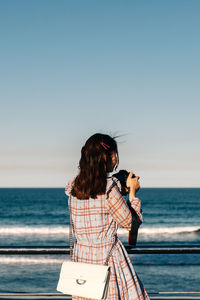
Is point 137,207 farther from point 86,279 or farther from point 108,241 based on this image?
point 86,279

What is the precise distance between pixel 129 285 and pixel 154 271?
32.3ft

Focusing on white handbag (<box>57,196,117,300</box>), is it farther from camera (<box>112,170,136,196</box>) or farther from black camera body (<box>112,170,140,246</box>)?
camera (<box>112,170,136,196</box>)

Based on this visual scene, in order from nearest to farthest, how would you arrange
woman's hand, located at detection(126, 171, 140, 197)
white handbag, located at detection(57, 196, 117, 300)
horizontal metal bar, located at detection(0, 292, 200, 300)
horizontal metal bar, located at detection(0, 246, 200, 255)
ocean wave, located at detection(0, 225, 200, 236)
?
white handbag, located at detection(57, 196, 117, 300), woman's hand, located at detection(126, 171, 140, 197), horizontal metal bar, located at detection(0, 246, 200, 255), horizontal metal bar, located at detection(0, 292, 200, 300), ocean wave, located at detection(0, 225, 200, 236)

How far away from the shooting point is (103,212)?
1877 millimetres

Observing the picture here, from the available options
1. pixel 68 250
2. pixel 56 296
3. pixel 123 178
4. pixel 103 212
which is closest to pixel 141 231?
pixel 56 296

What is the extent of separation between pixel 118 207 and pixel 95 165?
0.71ft

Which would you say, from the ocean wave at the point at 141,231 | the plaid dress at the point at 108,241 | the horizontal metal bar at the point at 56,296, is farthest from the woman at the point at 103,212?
the ocean wave at the point at 141,231

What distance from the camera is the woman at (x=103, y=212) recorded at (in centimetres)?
185

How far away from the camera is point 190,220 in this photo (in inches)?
1282

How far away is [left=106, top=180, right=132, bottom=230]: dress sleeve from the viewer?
1834 millimetres

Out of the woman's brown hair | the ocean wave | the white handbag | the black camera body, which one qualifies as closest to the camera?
the black camera body

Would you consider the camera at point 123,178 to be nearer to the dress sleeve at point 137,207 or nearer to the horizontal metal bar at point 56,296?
the dress sleeve at point 137,207

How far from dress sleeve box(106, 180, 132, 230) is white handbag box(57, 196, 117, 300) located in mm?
130

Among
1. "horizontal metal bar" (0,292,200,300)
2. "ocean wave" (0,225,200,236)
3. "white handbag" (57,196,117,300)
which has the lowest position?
"ocean wave" (0,225,200,236)
